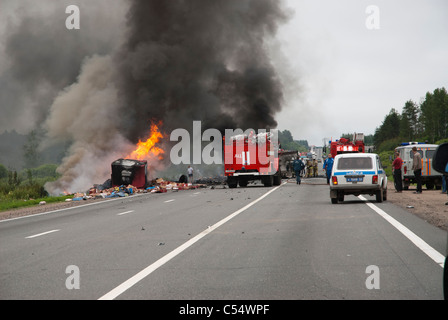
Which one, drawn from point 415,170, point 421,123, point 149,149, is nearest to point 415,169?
point 415,170

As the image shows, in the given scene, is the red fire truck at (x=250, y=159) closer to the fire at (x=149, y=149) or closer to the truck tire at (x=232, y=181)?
the truck tire at (x=232, y=181)

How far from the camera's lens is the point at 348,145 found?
40.1 m

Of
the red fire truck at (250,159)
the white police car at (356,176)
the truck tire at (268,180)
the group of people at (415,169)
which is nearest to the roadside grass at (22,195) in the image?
the red fire truck at (250,159)

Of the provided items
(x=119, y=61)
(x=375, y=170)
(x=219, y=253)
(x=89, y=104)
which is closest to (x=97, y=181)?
(x=89, y=104)

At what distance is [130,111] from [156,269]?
40547 mm

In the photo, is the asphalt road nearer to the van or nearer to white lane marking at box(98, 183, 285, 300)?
white lane marking at box(98, 183, 285, 300)

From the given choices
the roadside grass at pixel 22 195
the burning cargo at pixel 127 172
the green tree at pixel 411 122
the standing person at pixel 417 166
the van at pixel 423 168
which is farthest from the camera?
the green tree at pixel 411 122

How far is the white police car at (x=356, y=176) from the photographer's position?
1969cm

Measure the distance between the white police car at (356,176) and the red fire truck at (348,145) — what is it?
19595mm

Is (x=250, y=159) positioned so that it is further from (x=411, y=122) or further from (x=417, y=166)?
(x=411, y=122)

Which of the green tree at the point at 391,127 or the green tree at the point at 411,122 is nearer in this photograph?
the green tree at the point at 411,122

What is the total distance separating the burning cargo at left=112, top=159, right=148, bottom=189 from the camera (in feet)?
117

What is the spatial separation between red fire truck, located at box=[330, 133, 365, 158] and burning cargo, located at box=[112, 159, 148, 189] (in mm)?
12965

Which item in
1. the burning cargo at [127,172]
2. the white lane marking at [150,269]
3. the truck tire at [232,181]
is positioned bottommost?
the white lane marking at [150,269]
